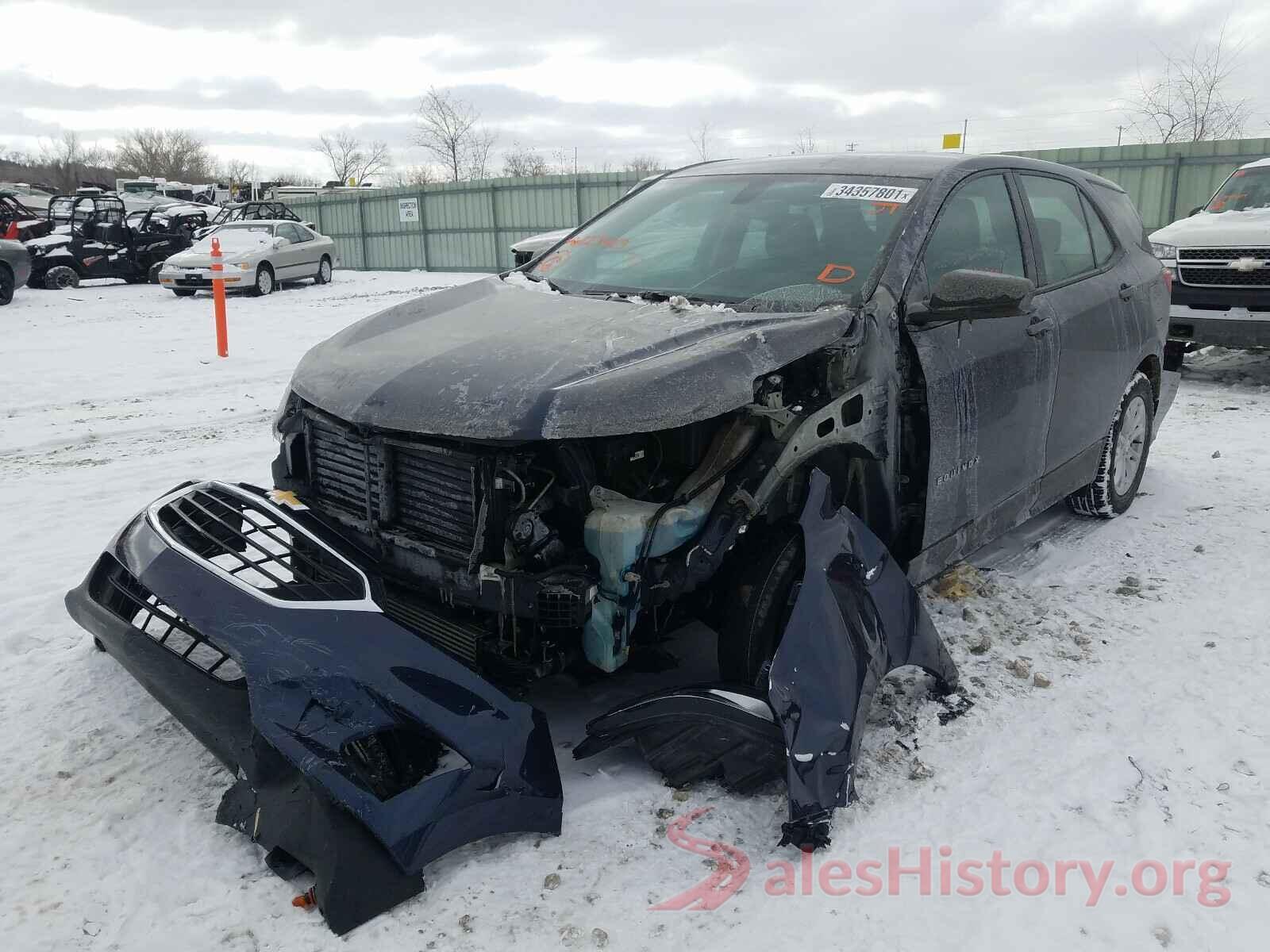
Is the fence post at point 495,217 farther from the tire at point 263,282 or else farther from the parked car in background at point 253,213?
the tire at point 263,282

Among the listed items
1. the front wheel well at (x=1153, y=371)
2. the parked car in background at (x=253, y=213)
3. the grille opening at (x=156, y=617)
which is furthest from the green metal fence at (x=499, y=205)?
the grille opening at (x=156, y=617)

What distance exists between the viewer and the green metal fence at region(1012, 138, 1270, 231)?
59.4 ft

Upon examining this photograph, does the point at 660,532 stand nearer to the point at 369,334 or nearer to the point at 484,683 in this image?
the point at 484,683

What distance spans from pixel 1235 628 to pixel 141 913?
377 cm

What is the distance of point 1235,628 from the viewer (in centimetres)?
380

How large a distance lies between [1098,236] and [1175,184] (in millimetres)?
16727

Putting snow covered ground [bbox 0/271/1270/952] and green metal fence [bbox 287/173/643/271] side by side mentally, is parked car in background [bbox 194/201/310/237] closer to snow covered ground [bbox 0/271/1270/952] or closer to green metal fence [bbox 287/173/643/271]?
green metal fence [bbox 287/173/643/271]

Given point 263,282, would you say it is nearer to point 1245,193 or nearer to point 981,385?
point 1245,193

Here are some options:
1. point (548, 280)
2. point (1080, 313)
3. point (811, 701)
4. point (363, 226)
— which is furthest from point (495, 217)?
point (811, 701)

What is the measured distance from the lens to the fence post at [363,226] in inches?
1078

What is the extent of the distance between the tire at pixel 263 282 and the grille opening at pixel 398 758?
16.3m

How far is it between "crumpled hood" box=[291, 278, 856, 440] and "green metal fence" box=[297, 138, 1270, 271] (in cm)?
1838

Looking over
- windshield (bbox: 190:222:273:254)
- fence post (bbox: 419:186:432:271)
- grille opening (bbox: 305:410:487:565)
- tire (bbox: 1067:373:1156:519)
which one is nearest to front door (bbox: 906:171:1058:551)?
tire (bbox: 1067:373:1156:519)

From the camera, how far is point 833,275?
3.33 m
